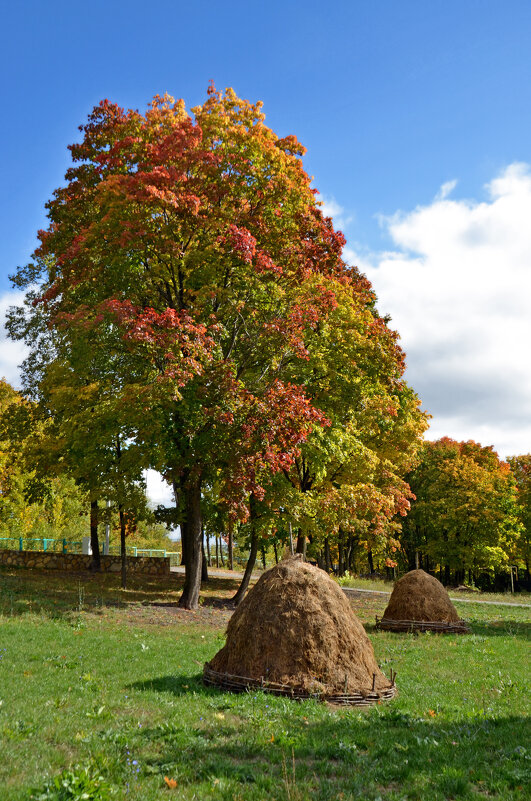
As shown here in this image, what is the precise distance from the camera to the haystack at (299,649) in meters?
9.30

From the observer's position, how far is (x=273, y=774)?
591 centimetres

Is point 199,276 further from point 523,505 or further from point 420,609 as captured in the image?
point 523,505

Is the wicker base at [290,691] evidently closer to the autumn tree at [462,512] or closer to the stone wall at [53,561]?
the stone wall at [53,561]

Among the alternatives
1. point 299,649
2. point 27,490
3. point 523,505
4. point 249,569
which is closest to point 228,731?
point 299,649

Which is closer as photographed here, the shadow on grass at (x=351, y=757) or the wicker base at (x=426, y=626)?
the shadow on grass at (x=351, y=757)

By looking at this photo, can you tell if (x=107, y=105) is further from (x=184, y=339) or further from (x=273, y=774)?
(x=273, y=774)

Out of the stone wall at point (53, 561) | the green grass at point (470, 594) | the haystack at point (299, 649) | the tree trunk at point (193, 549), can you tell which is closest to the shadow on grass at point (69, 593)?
the tree trunk at point (193, 549)

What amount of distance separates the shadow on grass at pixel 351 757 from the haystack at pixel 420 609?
387 inches

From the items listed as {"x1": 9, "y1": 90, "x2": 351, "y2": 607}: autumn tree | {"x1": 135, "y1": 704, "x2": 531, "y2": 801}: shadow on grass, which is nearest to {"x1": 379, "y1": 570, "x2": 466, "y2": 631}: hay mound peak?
{"x1": 9, "y1": 90, "x2": 351, "y2": 607}: autumn tree

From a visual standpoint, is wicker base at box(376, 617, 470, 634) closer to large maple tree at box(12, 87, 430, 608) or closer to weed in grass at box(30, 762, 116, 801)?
large maple tree at box(12, 87, 430, 608)

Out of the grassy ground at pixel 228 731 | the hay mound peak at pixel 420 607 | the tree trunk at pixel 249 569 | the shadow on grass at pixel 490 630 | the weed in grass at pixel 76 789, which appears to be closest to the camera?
the weed in grass at pixel 76 789

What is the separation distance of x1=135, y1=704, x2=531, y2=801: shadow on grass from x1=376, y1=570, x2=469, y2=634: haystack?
9.83m

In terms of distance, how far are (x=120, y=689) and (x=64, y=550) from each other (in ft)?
94.8

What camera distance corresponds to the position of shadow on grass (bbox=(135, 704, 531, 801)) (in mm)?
5680
